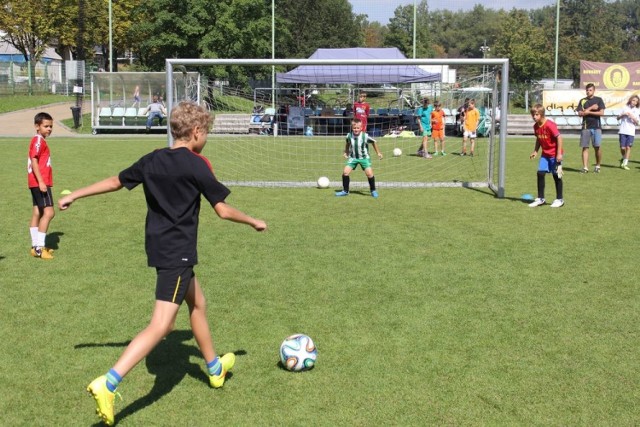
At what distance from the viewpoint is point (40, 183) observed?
7.95m

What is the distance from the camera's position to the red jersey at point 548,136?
1099cm

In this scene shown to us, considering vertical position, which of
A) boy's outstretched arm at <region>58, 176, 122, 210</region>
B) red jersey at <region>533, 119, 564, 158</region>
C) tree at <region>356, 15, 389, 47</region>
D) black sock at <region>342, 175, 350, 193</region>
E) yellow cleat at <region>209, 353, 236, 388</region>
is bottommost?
yellow cleat at <region>209, 353, 236, 388</region>

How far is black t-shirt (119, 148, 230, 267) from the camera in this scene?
13.2 feet

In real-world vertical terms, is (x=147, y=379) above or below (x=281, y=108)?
below

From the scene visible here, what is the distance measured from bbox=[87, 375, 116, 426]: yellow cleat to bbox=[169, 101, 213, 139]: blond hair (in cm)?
145

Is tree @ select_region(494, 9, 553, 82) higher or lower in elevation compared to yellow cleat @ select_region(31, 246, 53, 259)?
higher

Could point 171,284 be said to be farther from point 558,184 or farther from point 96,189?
point 558,184

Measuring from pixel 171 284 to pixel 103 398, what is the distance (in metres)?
0.72

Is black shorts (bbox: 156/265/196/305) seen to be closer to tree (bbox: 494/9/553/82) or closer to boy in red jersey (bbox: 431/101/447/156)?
boy in red jersey (bbox: 431/101/447/156)

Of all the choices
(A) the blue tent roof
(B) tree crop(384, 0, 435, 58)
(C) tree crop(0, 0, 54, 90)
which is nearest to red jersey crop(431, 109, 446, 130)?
(A) the blue tent roof

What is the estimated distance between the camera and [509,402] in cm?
423

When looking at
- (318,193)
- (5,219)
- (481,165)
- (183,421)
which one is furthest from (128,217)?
(481,165)

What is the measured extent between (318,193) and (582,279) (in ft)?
22.5

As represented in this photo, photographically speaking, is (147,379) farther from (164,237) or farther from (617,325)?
(617,325)
